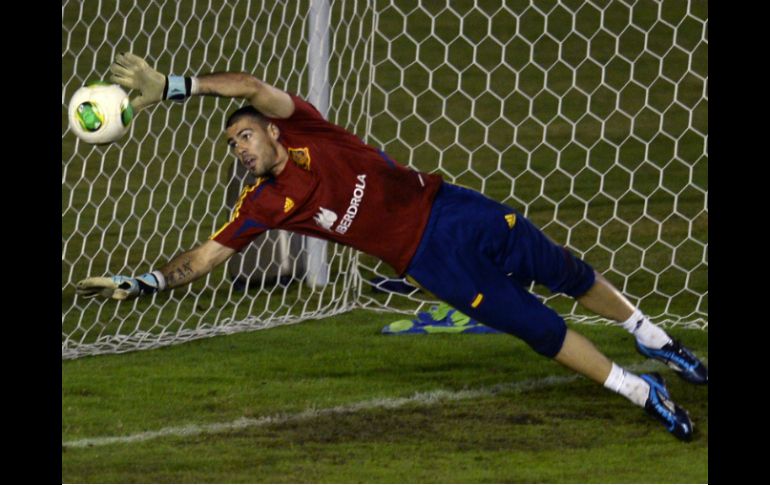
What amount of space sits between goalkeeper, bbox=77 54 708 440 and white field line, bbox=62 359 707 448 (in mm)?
541

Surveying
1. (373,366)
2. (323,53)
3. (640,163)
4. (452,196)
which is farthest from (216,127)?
(452,196)

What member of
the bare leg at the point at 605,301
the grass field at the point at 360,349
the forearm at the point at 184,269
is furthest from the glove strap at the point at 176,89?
the bare leg at the point at 605,301

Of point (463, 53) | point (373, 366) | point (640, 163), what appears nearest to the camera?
point (373, 366)

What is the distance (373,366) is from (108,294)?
5.34ft

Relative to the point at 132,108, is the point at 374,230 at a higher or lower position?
lower

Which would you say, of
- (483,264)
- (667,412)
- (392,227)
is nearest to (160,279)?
(392,227)

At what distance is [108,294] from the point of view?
5.44 m

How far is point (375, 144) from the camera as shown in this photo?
1141 centimetres

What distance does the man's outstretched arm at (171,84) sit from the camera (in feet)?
16.1

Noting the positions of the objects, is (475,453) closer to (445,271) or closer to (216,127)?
(445,271)

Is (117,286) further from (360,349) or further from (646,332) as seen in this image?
(646,332)

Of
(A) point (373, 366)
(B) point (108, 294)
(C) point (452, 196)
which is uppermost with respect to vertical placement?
(C) point (452, 196)

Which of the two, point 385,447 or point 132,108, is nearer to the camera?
point 132,108

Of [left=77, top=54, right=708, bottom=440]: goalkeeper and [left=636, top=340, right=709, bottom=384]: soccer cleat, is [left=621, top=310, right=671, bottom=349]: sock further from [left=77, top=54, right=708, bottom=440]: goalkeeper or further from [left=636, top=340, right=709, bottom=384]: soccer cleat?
[left=77, top=54, right=708, bottom=440]: goalkeeper
